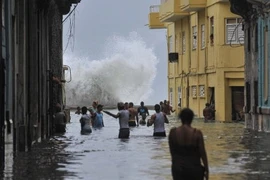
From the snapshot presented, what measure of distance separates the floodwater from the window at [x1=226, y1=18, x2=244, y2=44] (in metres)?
23.5

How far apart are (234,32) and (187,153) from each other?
45078mm

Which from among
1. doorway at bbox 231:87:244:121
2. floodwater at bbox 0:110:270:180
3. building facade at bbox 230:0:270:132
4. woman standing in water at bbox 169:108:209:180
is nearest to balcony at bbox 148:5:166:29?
doorway at bbox 231:87:244:121

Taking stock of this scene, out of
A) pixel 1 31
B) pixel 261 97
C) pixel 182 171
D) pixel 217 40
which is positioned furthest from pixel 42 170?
pixel 217 40

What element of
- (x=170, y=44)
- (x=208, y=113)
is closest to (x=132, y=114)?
(x=208, y=113)

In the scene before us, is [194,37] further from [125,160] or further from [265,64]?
[125,160]

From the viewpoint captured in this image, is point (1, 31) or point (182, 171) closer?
point (182, 171)

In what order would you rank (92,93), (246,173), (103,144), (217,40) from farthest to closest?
(92,93), (217,40), (103,144), (246,173)

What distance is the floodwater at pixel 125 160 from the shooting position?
1884cm

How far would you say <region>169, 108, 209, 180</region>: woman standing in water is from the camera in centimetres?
1167

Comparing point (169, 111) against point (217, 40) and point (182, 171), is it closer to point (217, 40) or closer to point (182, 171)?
point (217, 40)

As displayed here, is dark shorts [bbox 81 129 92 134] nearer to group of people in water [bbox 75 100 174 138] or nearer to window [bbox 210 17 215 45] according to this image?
group of people in water [bbox 75 100 174 138]

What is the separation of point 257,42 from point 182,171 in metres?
30.5

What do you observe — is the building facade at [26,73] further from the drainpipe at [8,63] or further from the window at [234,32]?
the window at [234,32]

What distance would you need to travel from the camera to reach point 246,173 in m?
19.0
